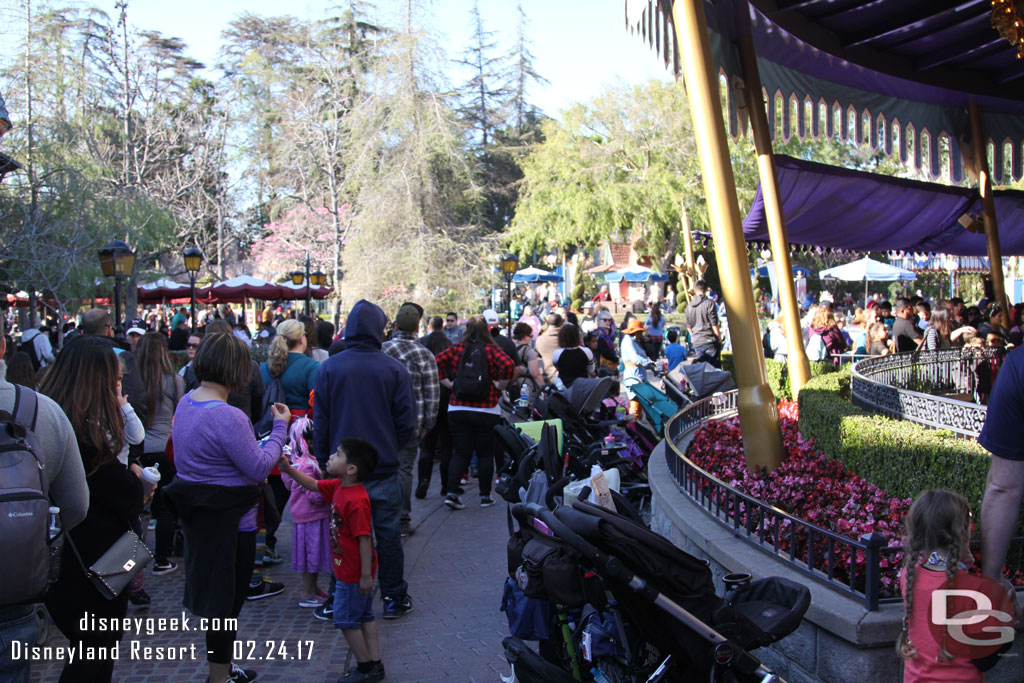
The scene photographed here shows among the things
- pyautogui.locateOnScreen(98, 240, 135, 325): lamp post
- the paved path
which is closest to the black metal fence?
the paved path

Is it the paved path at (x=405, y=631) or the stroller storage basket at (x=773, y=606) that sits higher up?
the stroller storage basket at (x=773, y=606)

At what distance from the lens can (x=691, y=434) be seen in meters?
8.35

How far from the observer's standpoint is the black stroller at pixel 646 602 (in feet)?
10.8

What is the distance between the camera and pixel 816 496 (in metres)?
5.50

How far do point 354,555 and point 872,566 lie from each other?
2618mm

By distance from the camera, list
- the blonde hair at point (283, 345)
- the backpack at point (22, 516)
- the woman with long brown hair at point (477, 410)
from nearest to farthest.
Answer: the backpack at point (22, 516) → the blonde hair at point (283, 345) → the woman with long brown hair at point (477, 410)

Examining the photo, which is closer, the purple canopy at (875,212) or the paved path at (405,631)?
the paved path at (405,631)

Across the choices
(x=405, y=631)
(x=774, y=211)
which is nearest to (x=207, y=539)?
(x=405, y=631)

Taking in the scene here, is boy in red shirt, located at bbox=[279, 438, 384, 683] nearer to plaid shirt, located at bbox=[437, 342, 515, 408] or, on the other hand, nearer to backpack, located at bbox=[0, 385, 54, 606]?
backpack, located at bbox=[0, 385, 54, 606]

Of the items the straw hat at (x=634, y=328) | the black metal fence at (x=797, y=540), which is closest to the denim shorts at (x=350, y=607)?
the black metal fence at (x=797, y=540)

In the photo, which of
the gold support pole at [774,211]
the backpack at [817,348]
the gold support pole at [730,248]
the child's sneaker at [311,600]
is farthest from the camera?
the backpack at [817,348]

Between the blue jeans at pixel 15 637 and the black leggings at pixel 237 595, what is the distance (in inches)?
56.0

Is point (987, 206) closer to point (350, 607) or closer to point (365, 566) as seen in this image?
point (365, 566)

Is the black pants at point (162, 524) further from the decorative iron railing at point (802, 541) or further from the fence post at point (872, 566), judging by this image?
the fence post at point (872, 566)
